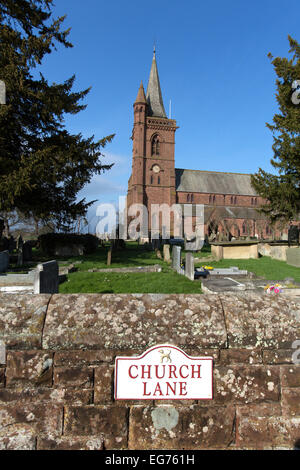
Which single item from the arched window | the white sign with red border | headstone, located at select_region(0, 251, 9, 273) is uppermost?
the arched window

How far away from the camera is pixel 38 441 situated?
1.58 m

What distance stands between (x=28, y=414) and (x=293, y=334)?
1.72m

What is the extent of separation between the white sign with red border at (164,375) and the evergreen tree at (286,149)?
19783mm

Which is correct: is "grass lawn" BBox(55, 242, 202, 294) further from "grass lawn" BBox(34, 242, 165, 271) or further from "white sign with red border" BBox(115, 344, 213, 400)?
"white sign with red border" BBox(115, 344, 213, 400)

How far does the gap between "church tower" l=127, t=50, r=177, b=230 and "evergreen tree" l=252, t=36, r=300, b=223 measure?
3231 cm

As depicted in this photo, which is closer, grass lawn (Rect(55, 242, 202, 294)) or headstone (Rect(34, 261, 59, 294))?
headstone (Rect(34, 261, 59, 294))

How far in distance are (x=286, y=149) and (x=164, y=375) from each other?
20.7m

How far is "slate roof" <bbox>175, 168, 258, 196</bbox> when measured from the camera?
57.3 meters

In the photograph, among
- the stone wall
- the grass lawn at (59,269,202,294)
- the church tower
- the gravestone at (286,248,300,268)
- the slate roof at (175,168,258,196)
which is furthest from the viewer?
the slate roof at (175,168,258,196)

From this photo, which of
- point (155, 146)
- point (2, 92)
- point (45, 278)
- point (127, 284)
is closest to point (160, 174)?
point (155, 146)

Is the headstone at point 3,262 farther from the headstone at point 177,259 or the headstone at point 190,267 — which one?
the headstone at point 190,267

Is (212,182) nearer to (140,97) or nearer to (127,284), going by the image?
(140,97)

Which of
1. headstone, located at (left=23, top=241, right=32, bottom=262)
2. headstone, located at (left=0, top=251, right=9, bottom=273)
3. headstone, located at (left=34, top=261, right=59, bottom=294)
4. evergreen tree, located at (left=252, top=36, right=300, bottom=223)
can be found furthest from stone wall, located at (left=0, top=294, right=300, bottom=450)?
evergreen tree, located at (left=252, top=36, right=300, bottom=223)

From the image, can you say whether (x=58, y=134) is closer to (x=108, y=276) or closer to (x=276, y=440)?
(x=108, y=276)
